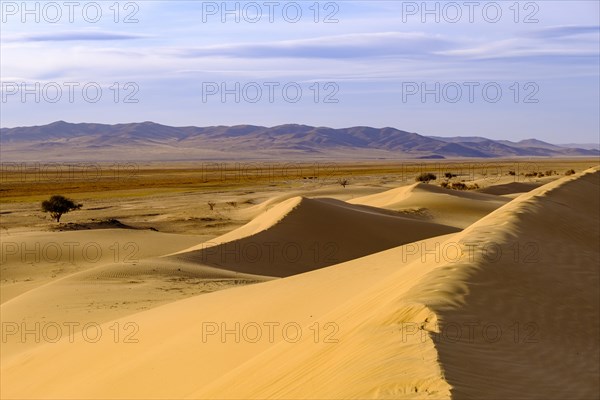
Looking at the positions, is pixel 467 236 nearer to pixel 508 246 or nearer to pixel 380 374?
pixel 508 246

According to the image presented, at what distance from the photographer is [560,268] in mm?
9727

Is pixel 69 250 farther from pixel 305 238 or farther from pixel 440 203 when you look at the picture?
pixel 440 203

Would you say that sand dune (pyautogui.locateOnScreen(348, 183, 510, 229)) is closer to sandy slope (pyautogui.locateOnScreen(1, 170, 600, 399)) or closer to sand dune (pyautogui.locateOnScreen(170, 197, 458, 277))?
sand dune (pyautogui.locateOnScreen(170, 197, 458, 277))

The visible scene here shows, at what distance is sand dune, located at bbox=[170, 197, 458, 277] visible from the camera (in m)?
19.5

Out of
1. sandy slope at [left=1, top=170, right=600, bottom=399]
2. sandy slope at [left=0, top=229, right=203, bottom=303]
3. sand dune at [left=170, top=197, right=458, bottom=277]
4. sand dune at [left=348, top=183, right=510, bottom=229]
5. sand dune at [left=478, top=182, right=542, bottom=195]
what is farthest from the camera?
sand dune at [left=478, top=182, right=542, bottom=195]

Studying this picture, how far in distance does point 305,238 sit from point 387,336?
52.8 ft

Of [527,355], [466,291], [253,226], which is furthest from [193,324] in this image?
[253,226]

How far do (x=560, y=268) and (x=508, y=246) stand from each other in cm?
72

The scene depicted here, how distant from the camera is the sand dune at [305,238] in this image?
19531mm

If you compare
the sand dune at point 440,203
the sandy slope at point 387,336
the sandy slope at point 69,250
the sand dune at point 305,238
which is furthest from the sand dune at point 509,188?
the sandy slope at point 387,336

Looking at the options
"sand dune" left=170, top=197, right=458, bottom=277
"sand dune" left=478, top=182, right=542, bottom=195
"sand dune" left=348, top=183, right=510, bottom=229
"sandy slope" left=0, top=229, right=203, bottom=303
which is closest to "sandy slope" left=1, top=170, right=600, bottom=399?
"sand dune" left=170, top=197, right=458, bottom=277

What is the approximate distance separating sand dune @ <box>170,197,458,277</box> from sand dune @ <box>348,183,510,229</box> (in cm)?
379

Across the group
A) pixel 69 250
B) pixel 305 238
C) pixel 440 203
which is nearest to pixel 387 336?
pixel 305 238

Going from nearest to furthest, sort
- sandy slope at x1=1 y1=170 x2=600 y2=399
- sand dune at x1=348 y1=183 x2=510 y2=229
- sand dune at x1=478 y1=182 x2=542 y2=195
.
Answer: sandy slope at x1=1 y1=170 x2=600 y2=399 → sand dune at x1=348 y1=183 x2=510 y2=229 → sand dune at x1=478 y1=182 x2=542 y2=195
